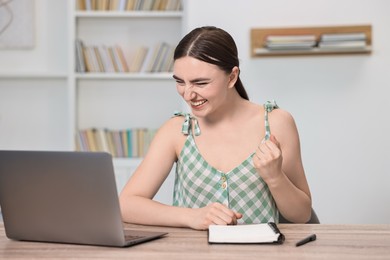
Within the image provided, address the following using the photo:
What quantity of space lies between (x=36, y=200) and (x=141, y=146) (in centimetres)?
327

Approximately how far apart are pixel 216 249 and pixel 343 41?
2.97m

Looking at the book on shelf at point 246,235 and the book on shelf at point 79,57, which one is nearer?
the book on shelf at point 246,235

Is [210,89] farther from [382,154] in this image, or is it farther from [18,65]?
[18,65]

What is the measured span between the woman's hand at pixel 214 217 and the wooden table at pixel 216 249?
4cm

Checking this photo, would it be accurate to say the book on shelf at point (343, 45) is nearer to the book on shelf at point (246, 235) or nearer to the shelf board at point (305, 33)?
the shelf board at point (305, 33)

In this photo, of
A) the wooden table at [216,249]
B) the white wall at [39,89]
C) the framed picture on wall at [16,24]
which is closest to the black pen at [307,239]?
the wooden table at [216,249]

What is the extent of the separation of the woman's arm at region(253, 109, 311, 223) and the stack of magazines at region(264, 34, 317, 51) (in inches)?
80.6

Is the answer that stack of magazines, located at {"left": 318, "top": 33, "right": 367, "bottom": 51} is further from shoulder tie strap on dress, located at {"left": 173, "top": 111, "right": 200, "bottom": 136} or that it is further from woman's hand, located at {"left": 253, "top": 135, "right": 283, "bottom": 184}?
woman's hand, located at {"left": 253, "top": 135, "right": 283, "bottom": 184}

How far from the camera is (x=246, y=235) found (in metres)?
1.81

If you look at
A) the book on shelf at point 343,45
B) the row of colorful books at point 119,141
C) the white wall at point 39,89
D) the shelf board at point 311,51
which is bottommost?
the row of colorful books at point 119,141

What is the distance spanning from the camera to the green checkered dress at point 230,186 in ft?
7.70

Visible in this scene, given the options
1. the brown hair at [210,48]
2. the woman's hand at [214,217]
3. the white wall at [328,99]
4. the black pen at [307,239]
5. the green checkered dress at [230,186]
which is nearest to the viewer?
the black pen at [307,239]

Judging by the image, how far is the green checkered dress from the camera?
2.35m

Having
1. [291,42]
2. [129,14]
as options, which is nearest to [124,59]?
[129,14]
